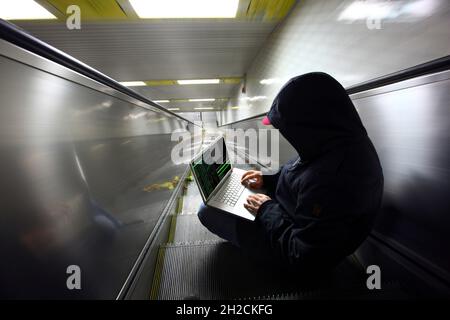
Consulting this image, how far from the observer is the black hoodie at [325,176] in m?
0.74

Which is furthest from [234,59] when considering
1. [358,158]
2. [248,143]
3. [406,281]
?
[406,281]

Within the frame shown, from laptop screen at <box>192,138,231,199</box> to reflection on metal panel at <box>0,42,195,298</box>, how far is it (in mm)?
475

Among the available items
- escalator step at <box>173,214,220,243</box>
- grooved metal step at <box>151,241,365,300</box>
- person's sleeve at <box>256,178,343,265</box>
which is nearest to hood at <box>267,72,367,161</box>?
person's sleeve at <box>256,178,343,265</box>

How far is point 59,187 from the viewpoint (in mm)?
558

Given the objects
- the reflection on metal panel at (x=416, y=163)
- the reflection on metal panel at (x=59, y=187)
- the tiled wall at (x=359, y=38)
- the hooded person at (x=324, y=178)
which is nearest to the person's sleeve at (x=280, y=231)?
the hooded person at (x=324, y=178)

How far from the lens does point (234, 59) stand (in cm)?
465

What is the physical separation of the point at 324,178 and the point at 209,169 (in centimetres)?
86

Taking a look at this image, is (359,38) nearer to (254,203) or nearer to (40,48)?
(254,203)

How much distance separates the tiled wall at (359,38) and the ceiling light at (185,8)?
1073 mm

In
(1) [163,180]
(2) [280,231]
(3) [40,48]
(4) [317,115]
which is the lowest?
(2) [280,231]

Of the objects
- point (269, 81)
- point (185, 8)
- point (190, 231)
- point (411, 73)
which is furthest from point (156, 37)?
point (411, 73)

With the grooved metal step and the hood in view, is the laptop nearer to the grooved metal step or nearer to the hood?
the grooved metal step

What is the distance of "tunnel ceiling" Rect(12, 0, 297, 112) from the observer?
2576 millimetres
